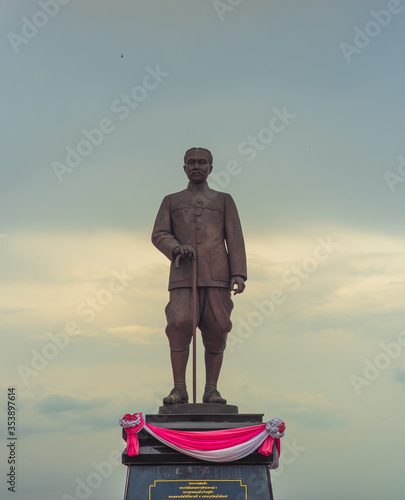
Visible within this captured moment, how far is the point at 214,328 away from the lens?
13.8 metres

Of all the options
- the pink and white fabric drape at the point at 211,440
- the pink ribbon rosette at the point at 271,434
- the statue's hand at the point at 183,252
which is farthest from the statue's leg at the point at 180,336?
the pink ribbon rosette at the point at 271,434

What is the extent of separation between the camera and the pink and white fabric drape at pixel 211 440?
39.7ft

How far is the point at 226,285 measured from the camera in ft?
45.8

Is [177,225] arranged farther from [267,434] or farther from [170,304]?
[267,434]

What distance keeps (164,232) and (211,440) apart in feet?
11.9

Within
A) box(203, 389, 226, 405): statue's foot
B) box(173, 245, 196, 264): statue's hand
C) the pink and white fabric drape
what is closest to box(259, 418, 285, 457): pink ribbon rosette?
the pink and white fabric drape

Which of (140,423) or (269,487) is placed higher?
(140,423)

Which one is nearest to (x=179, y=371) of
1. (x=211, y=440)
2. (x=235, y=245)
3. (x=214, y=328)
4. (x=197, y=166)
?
(x=214, y=328)

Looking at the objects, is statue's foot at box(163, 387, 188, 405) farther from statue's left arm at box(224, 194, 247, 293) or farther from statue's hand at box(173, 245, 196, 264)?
statue's hand at box(173, 245, 196, 264)

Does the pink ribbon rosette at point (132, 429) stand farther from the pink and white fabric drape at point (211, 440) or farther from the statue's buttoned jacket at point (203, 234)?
the statue's buttoned jacket at point (203, 234)

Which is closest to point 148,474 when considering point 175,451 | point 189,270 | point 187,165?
point 175,451

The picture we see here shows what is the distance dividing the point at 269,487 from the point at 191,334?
9.27 feet

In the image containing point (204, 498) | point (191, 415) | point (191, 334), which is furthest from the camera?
point (191, 334)

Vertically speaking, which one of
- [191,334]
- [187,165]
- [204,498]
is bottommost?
[204,498]
